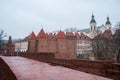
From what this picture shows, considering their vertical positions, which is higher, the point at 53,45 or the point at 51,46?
the point at 53,45

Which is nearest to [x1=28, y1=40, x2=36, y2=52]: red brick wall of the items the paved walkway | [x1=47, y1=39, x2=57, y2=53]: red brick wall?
[x1=47, y1=39, x2=57, y2=53]: red brick wall

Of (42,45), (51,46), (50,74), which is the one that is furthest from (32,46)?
(50,74)

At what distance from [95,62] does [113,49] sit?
98.6 ft

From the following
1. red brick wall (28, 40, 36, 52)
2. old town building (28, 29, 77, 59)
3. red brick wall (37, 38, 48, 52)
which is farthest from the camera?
red brick wall (28, 40, 36, 52)

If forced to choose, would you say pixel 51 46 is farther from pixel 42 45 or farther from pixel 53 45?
pixel 42 45

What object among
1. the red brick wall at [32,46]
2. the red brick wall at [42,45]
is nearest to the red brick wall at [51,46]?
the red brick wall at [42,45]

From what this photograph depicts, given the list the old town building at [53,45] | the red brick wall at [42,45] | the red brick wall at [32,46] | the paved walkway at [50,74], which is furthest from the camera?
the red brick wall at [32,46]

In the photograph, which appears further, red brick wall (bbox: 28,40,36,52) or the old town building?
red brick wall (bbox: 28,40,36,52)

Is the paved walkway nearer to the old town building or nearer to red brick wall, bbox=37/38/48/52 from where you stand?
red brick wall, bbox=37/38/48/52

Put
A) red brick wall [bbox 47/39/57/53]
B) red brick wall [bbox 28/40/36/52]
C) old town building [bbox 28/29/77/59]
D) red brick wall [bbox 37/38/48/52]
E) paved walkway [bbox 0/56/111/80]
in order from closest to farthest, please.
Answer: paved walkway [bbox 0/56/111/80] → red brick wall [bbox 37/38/48/52] → old town building [bbox 28/29/77/59] → red brick wall [bbox 47/39/57/53] → red brick wall [bbox 28/40/36/52]

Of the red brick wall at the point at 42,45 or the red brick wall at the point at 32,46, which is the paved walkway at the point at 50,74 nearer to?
the red brick wall at the point at 42,45

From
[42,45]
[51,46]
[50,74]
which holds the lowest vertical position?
[50,74]

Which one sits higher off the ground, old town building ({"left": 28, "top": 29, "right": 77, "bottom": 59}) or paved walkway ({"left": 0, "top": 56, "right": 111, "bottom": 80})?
old town building ({"left": 28, "top": 29, "right": 77, "bottom": 59})

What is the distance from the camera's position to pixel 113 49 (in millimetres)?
37875
